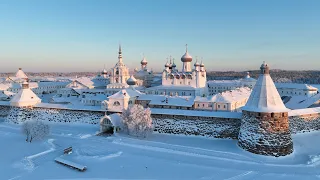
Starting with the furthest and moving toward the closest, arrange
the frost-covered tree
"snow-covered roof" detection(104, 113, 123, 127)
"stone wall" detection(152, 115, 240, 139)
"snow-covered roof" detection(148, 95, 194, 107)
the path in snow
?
"snow-covered roof" detection(148, 95, 194, 107) → "snow-covered roof" detection(104, 113, 123, 127) → the frost-covered tree → "stone wall" detection(152, 115, 240, 139) → the path in snow

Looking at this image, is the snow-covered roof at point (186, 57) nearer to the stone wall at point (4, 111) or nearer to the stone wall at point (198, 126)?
the stone wall at point (198, 126)

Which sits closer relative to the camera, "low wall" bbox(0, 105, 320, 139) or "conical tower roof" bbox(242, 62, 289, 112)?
"conical tower roof" bbox(242, 62, 289, 112)

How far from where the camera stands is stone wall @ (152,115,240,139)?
55.5 ft

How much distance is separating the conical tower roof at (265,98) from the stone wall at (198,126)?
8.45 ft

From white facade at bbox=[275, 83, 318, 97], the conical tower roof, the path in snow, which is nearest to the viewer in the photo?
the path in snow

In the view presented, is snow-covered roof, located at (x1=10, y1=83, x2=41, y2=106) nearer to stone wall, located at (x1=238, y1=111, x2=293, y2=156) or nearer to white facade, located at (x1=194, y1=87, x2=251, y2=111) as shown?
white facade, located at (x1=194, y1=87, x2=251, y2=111)

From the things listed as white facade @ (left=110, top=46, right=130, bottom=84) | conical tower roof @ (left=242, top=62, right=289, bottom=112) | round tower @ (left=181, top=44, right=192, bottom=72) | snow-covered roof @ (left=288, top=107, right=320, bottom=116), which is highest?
round tower @ (left=181, top=44, right=192, bottom=72)

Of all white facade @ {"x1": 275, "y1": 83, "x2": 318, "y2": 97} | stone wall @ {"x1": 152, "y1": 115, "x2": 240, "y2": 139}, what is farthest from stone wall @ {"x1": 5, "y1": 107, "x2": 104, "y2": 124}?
white facade @ {"x1": 275, "y1": 83, "x2": 318, "y2": 97}

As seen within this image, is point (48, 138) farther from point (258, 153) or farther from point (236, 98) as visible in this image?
point (236, 98)

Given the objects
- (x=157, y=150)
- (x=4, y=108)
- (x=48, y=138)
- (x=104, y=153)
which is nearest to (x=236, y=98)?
(x=157, y=150)

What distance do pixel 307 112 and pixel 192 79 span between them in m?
15.1

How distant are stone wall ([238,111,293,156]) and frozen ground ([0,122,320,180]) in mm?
395

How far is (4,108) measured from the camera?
934 inches

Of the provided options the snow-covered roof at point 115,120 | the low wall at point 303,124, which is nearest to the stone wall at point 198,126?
the snow-covered roof at point 115,120
